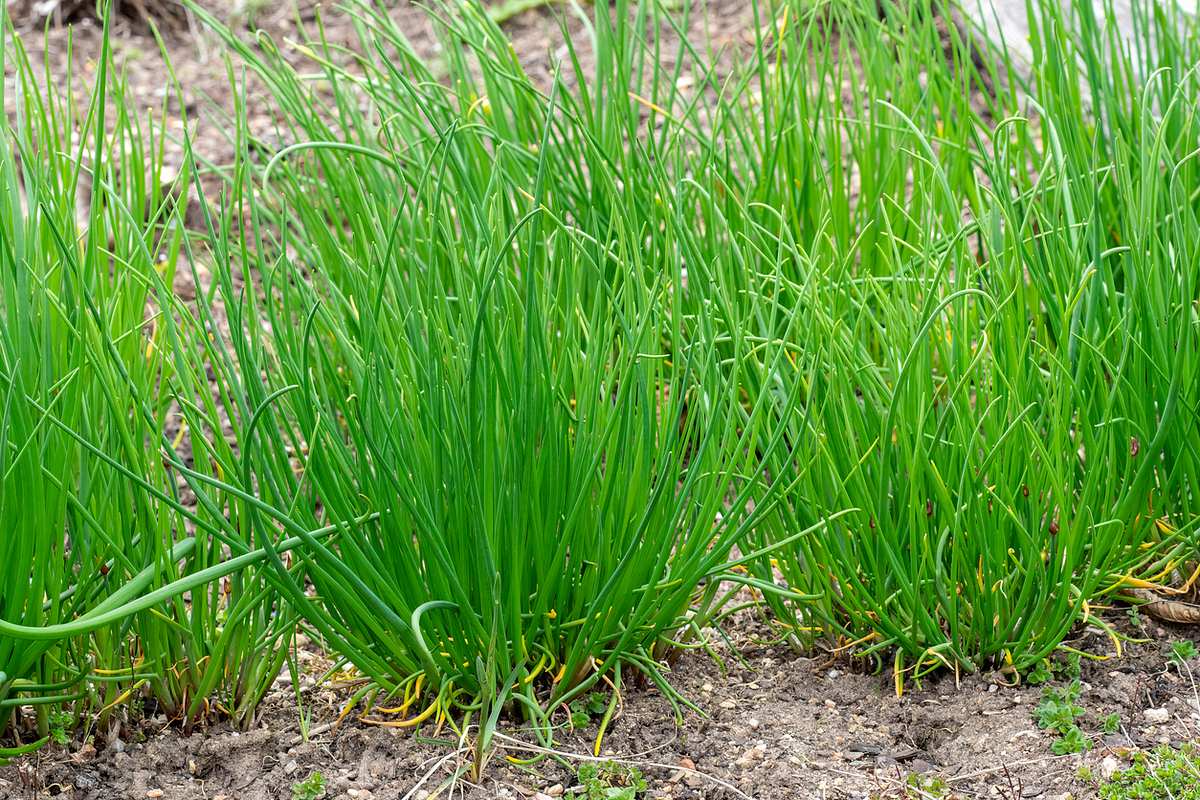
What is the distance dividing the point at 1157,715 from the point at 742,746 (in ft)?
1.81

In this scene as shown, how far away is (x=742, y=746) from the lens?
1.62 m

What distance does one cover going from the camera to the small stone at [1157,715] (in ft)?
5.30

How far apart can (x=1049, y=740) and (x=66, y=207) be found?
1.44 meters

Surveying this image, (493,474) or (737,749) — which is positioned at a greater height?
(493,474)

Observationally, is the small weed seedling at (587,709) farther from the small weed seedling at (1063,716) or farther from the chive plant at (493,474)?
the small weed seedling at (1063,716)

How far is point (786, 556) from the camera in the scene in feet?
5.81

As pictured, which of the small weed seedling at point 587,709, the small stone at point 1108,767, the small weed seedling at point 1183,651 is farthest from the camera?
the small weed seedling at point 1183,651

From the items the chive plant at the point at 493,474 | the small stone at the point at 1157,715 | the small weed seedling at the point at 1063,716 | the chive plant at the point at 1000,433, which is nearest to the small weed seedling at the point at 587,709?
the chive plant at the point at 493,474

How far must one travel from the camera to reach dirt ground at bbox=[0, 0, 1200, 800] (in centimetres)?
152

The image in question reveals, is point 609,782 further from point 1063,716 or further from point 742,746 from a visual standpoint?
point 1063,716

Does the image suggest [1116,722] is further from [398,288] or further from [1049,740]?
[398,288]

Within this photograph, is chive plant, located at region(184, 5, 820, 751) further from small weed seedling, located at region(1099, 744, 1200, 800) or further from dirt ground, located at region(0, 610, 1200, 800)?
small weed seedling, located at region(1099, 744, 1200, 800)

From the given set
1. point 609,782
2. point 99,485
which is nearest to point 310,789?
point 609,782

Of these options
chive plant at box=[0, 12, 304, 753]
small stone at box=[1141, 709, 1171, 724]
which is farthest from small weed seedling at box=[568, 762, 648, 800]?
small stone at box=[1141, 709, 1171, 724]
